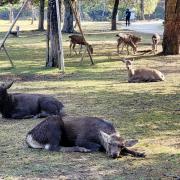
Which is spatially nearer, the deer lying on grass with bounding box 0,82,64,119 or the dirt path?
the deer lying on grass with bounding box 0,82,64,119

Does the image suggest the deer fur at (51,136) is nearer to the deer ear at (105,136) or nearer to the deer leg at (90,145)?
the deer leg at (90,145)

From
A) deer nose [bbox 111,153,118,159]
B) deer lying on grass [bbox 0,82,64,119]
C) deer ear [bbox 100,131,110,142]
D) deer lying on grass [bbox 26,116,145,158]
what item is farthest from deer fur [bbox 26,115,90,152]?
deer lying on grass [bbox 0,82,64,119]

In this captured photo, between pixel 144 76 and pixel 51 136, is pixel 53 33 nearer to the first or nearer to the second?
pixel 144 76

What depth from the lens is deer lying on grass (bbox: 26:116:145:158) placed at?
8.12m

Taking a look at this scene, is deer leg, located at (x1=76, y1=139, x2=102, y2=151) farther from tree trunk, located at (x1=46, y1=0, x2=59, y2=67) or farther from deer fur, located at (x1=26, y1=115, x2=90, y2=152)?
tree trunk, located at (x1=46, y1=0, x2=59, y2=67)

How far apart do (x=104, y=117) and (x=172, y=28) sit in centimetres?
1374

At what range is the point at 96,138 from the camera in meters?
8.11

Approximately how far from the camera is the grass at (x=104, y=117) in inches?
286

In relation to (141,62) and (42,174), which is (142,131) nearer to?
(42,174)

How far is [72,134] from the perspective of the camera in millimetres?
8273

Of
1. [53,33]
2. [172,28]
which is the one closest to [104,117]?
[53,33]

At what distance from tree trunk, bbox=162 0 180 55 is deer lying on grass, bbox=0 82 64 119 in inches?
540

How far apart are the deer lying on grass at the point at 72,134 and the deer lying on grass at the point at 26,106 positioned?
2401 mm

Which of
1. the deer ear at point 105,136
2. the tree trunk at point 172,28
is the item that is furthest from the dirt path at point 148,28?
the deer ear at point 105,136
